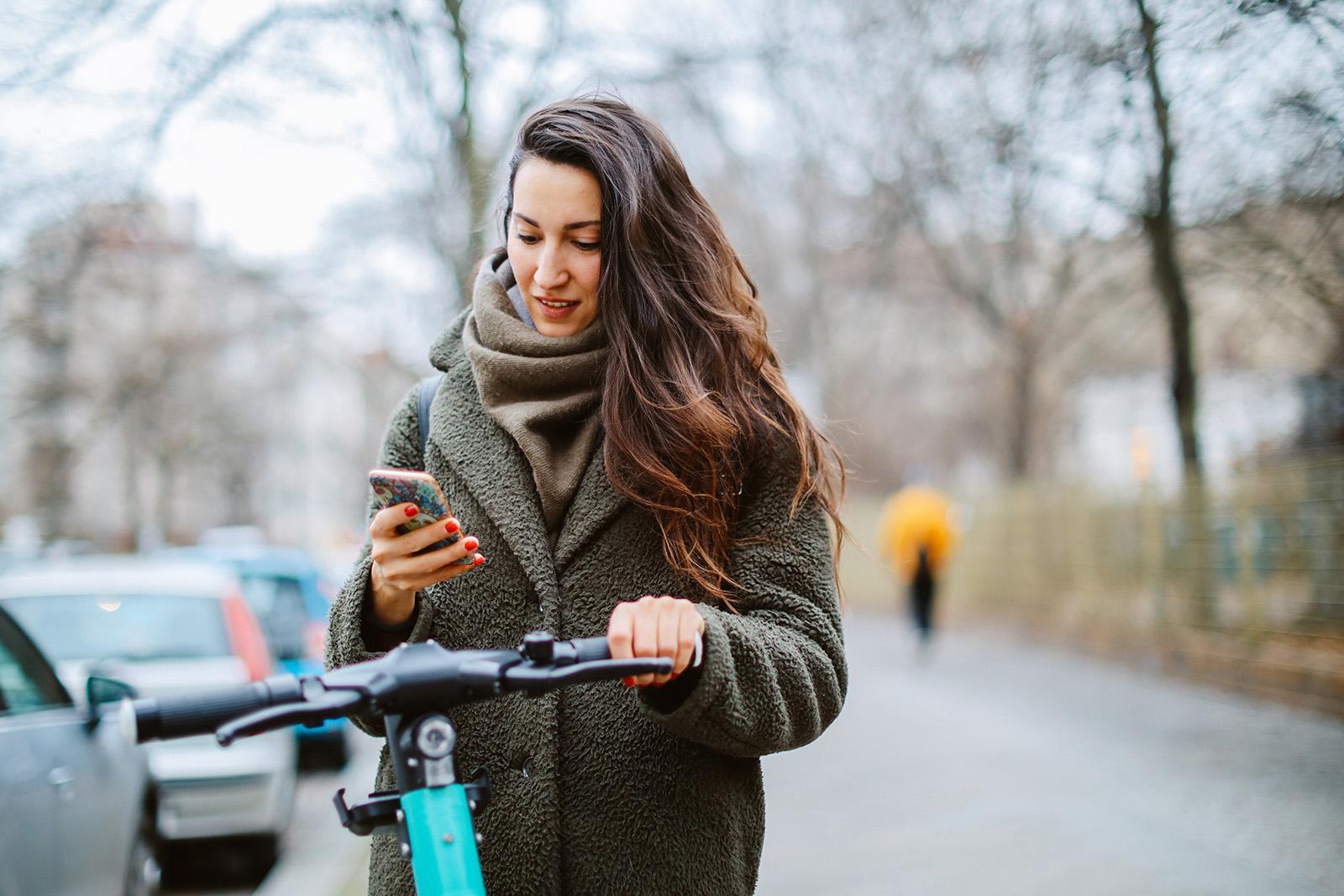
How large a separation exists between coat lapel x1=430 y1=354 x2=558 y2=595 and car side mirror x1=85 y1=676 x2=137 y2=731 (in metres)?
2.78

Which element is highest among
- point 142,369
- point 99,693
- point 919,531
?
point 142,369

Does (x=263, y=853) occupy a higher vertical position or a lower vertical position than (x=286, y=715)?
lower

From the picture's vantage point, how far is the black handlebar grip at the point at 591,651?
1.47m

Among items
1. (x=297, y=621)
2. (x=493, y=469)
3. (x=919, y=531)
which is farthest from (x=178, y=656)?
(x=919, y=531)

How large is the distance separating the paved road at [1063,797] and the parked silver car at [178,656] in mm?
2724

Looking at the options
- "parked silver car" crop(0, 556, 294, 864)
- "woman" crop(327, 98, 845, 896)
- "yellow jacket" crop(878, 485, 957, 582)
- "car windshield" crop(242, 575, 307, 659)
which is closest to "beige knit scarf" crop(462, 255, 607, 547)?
"woman" crop(327, 98, 845, 896)

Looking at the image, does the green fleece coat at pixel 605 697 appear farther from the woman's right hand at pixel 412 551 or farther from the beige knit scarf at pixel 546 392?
the woman's right hand at pixel 412 551

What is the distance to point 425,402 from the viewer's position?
212 cm

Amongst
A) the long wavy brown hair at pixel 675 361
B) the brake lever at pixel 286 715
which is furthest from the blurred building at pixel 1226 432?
the brake lever at pixel 286 715

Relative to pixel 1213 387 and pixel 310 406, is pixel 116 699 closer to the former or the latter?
pixel 1213 387

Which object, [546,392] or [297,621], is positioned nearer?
[546,392]

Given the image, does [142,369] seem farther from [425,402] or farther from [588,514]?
[588,514]

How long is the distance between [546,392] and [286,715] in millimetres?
760

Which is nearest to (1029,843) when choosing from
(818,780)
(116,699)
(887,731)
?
(818,780)
